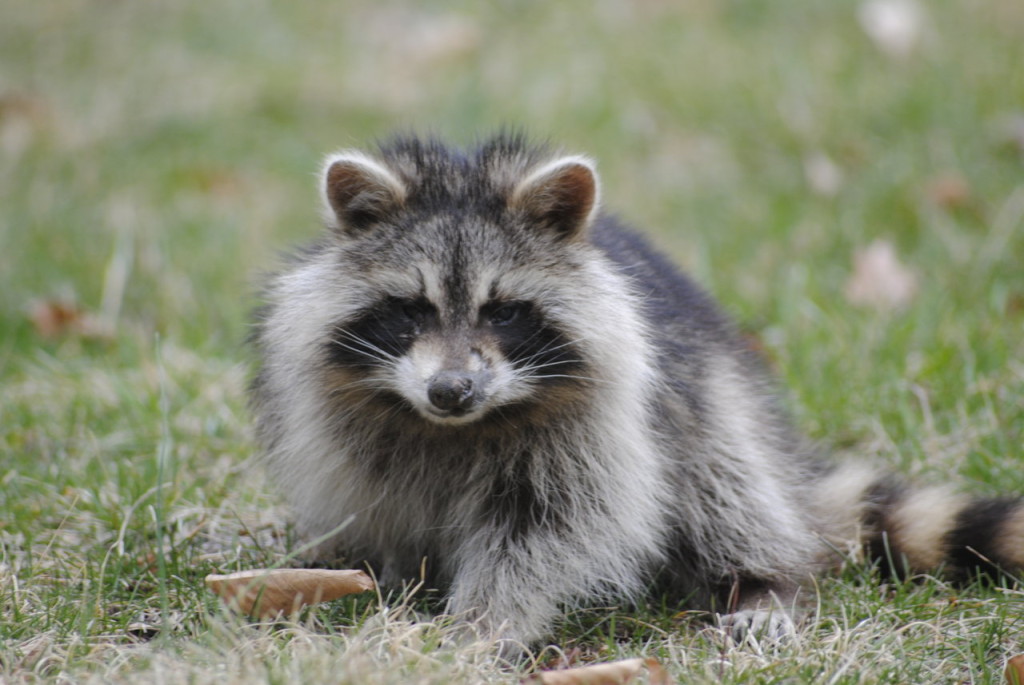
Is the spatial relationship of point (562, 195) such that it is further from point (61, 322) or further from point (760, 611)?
point (61, 322)

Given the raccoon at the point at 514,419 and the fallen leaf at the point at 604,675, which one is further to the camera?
the raccoon at the point at 514,419

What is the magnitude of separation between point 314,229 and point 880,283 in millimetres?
3105

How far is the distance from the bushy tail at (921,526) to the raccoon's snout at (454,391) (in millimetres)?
1364

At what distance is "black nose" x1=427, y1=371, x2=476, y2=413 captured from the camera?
286 centimetres

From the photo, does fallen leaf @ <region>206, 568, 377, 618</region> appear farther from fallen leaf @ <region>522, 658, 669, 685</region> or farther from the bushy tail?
the bushy tail

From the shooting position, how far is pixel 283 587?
2.90 m

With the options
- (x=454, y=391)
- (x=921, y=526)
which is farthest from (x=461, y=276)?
(x=921, y=526)

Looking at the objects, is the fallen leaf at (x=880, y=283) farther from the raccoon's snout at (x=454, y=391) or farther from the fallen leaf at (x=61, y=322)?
the fallen leaf at (x=61, y=322)

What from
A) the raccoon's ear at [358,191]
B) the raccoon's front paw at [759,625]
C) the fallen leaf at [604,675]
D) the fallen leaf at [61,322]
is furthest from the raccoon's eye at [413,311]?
the fallen leaf at [61,322]

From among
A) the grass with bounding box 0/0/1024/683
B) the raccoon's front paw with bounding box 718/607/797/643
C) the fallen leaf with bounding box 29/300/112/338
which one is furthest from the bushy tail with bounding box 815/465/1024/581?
the fallen leaf with bounding box 29/300/112/338

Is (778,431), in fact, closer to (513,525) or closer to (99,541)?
(513,525)

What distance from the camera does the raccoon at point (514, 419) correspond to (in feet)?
10.0

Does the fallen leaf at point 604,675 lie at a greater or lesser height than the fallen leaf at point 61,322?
lesser

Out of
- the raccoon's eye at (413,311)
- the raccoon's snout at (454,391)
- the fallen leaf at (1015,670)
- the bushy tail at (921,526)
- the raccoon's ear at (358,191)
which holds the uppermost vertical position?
the raccoon's ear at (358,191)
